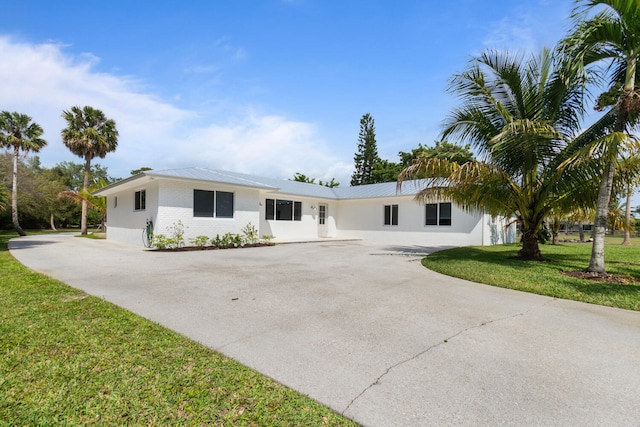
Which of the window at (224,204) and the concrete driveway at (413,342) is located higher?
the window at (224,204)

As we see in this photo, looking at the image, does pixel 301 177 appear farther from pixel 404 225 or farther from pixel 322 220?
pixel 404 225

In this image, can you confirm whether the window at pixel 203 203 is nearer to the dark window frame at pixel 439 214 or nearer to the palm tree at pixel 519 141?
the palm tree at pixel 519 141

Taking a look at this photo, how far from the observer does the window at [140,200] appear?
1416 centimetres

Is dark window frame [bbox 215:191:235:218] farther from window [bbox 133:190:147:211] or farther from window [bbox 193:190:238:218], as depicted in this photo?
window [bbox 133:190:147:211]

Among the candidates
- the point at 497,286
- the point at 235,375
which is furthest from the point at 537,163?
the point at 235,375

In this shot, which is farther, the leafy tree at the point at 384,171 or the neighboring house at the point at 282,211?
the leafy tree at the point at 384,171

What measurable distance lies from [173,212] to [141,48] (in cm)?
584

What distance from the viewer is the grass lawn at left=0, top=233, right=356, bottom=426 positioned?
81.9 inches

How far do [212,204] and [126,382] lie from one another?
1203cm

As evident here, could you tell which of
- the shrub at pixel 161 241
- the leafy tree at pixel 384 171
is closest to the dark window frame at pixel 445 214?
the shrub at pixel 161 241

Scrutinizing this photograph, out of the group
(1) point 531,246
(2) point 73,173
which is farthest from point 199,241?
(2) point 73,173

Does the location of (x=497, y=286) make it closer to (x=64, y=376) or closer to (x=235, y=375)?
(x=235, y=375)

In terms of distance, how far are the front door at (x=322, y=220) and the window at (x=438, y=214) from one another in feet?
22.0

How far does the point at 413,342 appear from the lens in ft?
11.2
